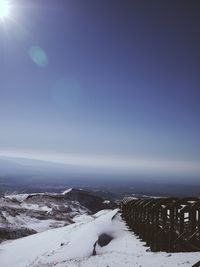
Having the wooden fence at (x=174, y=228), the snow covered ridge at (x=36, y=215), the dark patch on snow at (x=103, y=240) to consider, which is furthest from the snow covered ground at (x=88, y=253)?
the snow covered ridge at (x=36, y=215)

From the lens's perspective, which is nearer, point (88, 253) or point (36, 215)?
point (88, 253)

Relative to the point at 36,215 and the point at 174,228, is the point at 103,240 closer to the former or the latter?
the point at 174,228

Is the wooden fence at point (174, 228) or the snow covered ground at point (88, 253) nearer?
the snow covered ground at point (88, 253)

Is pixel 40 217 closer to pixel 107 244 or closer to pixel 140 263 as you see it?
pixel 107 244

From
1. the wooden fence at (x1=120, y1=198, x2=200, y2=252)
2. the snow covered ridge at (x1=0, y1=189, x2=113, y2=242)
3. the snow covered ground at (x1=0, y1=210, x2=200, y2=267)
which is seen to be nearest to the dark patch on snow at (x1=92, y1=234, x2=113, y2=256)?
the snow covered ground at (x1=0, y1=210, x2=200, y2=267)

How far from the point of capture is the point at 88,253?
19.8 metres

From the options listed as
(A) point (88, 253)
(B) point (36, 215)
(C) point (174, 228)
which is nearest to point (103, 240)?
(A) point (88, 253)

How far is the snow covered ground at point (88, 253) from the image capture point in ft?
44.9

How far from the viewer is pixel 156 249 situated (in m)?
16.7

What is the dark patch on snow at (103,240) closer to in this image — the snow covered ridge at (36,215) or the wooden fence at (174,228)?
the wooden fence at (174,228)

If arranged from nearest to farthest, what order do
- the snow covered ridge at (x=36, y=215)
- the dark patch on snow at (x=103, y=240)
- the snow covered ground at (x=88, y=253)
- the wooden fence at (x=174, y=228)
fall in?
the snow covered ground at (x=88, y=253) < the wooden fence at (x=174, y=228) < the dark patch on snow at (x=103, y=240) < the snow covered ridge at (x=36, y=215)

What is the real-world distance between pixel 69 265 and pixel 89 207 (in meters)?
63.2

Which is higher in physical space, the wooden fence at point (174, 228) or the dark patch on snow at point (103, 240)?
the wooden fence at point (174, 228)

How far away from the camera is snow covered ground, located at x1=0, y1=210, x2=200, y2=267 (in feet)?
44.9
